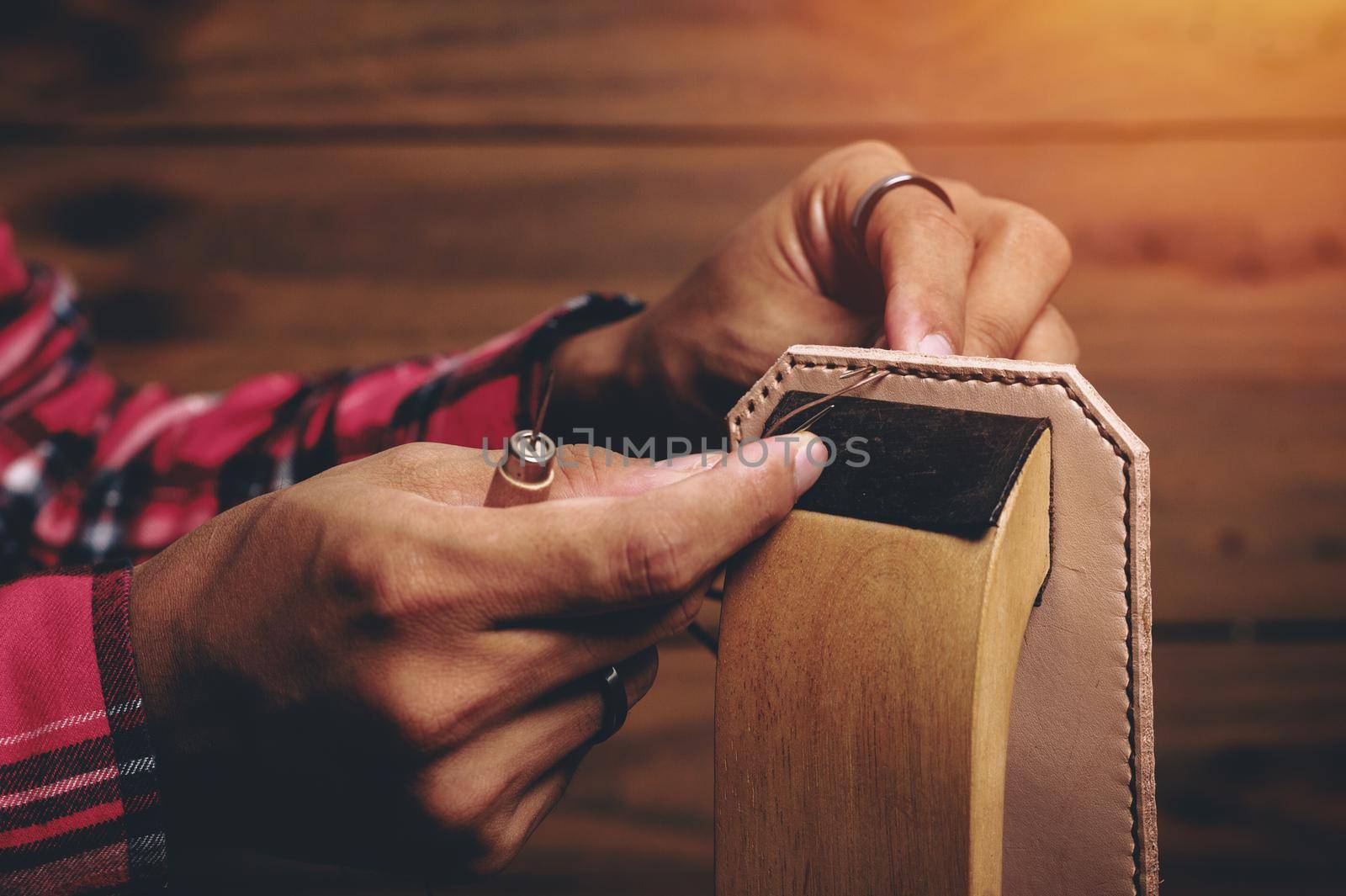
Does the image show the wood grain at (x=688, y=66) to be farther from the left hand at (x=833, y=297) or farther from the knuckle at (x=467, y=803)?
the knuckle at (x=467, y=803)

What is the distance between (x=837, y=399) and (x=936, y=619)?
0.13 m

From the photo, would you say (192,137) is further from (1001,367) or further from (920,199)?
(1001,367)

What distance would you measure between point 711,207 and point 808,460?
678 millimetres

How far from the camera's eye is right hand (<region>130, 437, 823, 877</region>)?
0.39 m

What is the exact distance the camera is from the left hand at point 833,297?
0.59 m

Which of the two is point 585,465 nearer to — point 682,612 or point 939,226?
point 682,612

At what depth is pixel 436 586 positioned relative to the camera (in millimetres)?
387

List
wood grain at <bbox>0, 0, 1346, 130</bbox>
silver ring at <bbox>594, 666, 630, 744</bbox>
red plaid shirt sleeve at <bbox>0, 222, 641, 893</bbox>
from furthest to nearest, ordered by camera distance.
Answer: wood grain at <bbox>0, 0, 1346, 130</bbox> → red plaid shirt sleeve at <bbox>0, 222, 641, 893</bbox> → silver ring at <bbox>594, 666, 630, 744</bbox>

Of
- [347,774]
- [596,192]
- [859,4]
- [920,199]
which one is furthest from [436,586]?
[859,4]

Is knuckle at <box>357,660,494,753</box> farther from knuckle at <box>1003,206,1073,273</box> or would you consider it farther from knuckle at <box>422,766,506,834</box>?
knuckle at <box>1003,206,1073,273</box>

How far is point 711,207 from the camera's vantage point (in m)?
1.02

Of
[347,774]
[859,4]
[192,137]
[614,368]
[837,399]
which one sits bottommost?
[347,774]

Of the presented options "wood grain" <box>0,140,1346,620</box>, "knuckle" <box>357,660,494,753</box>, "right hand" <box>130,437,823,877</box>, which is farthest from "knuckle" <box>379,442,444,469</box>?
"wood grain" <box>0,140,1346,620</box>

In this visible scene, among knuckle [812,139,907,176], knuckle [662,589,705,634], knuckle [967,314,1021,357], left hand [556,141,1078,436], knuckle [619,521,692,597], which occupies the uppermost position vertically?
knuckle [812,139,907,176]
